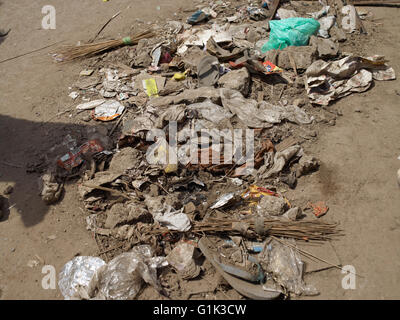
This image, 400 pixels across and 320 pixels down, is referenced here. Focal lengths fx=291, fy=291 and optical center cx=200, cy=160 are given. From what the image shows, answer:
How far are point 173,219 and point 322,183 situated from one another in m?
2.03

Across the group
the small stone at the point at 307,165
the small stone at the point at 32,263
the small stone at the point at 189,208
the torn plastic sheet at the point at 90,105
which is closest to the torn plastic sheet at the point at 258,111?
the small stone at the point at 307,165

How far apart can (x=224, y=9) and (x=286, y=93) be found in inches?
131

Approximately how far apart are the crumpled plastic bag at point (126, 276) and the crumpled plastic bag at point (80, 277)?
11 cm

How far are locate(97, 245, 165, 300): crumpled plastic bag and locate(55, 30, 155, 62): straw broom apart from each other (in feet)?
16.2

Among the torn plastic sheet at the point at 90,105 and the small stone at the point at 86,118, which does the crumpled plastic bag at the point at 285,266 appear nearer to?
the small stone at the point at 86,118

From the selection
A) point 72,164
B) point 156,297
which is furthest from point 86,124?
point 156,297

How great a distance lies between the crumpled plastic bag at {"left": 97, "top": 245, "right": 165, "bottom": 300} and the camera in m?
3.04

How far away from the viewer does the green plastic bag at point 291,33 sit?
18.5 ft

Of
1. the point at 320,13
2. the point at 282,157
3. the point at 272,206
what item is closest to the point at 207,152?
the point at 282,157

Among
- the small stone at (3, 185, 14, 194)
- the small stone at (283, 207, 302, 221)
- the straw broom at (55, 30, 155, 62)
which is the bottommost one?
the small stone at (283, 207, 302, 221)

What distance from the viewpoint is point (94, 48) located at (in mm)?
6449

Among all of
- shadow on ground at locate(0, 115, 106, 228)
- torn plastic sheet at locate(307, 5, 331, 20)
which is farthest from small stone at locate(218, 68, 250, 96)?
torn plastic sheet at locate(307, 5, 331, 20)

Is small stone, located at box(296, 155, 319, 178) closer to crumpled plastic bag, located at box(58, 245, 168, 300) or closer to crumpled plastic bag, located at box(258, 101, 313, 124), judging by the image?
crumpled plastic bag, located at box(258, 101, 313, 124)
